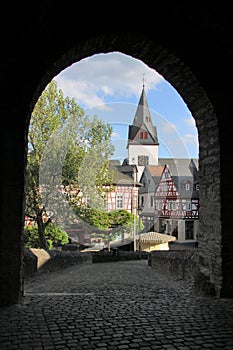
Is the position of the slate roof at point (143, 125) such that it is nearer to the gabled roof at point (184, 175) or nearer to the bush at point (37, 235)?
the gabled roof at point (184, 175)

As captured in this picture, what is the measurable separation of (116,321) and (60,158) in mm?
12628

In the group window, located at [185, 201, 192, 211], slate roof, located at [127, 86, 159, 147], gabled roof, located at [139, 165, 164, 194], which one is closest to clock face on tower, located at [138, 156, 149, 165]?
slate roof, located at [127, 86, 159, 147]

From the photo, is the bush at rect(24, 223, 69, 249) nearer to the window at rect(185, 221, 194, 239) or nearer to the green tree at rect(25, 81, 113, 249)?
the green tree at rect(25, 81, 113, 249)

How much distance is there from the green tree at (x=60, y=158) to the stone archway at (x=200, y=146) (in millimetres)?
10302

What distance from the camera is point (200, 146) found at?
5.42 metres

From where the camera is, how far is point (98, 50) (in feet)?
18.0

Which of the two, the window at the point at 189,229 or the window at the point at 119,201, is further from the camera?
the window at the point at 189,229

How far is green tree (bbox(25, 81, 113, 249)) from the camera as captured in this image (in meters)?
15.5

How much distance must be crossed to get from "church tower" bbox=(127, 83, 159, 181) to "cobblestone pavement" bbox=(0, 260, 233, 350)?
41.6m

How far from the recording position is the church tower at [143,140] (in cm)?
4656

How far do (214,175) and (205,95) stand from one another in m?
1.08

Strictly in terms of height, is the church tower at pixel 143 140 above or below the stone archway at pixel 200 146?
above

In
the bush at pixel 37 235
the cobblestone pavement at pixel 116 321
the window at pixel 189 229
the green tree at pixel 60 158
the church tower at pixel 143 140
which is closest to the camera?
the cobblestone pavement at pixel 116 321

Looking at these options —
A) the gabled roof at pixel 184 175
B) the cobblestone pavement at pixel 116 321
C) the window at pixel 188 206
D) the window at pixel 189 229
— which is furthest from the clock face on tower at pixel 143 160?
the cobblestone pavement at pixel 116 321
